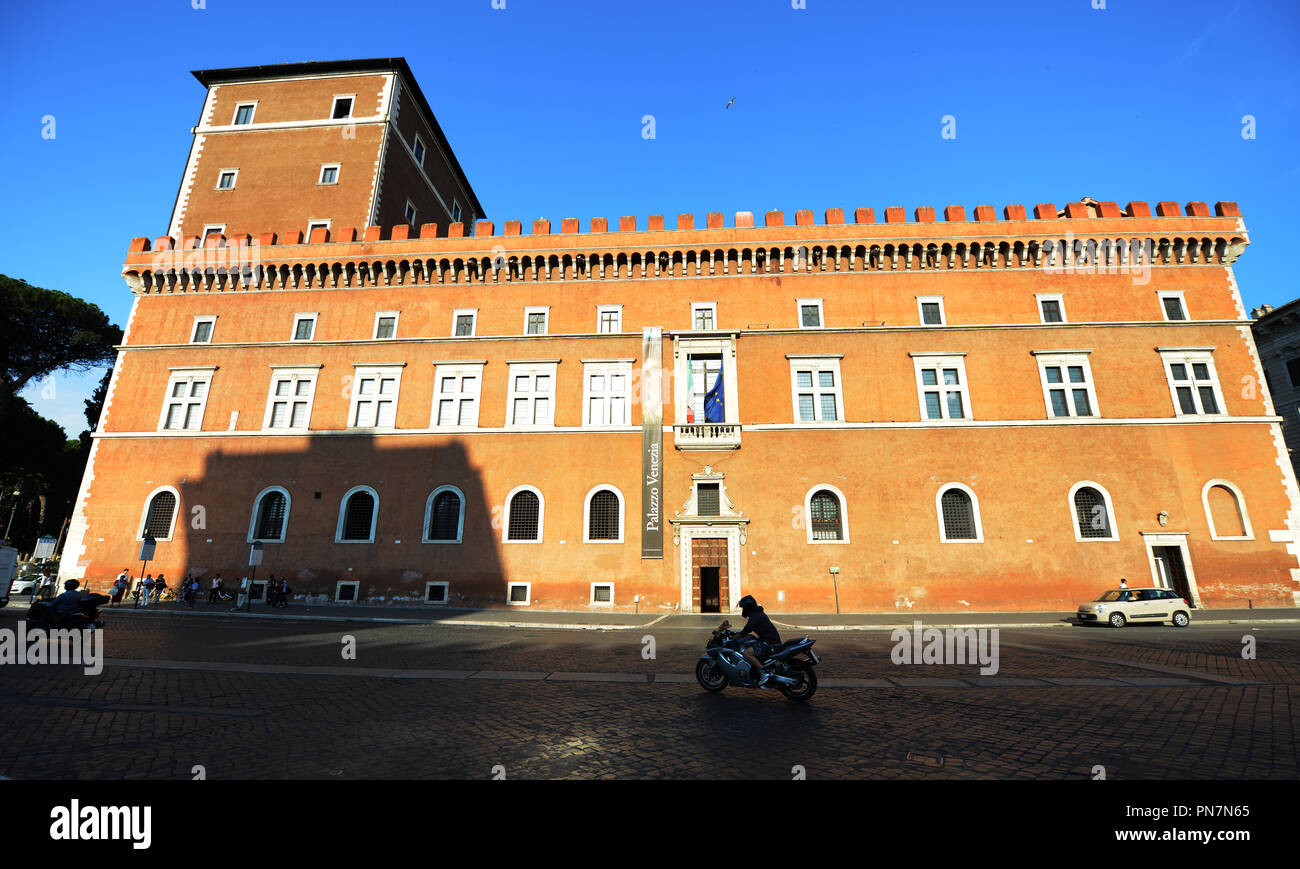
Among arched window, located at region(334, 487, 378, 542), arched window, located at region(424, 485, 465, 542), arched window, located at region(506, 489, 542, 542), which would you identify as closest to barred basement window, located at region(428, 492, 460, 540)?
arched window, located at region(424, 485, 465, 542)

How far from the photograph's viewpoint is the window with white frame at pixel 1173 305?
22.7 metres

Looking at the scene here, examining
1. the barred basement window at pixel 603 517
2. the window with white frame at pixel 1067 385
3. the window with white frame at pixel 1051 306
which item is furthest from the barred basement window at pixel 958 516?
the barred basement window at pixel 603 517

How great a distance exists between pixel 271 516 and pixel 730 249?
74.2 ft

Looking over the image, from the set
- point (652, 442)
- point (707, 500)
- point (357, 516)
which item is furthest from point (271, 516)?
point (707, 500)

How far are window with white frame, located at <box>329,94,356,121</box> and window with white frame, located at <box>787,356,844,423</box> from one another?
27214 mm

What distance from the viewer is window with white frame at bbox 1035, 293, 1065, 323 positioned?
2295cm

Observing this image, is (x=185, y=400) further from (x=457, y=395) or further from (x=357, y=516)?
(x=457, y=395)

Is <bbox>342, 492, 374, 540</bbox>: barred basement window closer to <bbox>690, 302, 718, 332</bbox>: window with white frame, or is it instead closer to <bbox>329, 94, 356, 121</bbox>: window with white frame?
<bbox>690, 302, 718, 332</bbox>: window with white frame

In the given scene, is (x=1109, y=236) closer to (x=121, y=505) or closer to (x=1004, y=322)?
(x=1004, y=322)

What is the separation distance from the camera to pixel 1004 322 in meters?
22.8

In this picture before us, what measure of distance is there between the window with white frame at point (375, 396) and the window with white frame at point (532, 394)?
5.17m

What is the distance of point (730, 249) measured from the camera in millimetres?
23750

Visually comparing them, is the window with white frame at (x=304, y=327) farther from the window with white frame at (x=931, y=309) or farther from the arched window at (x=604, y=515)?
the window with white frame at (x=931, y=309)

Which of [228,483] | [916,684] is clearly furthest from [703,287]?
[228,483]
